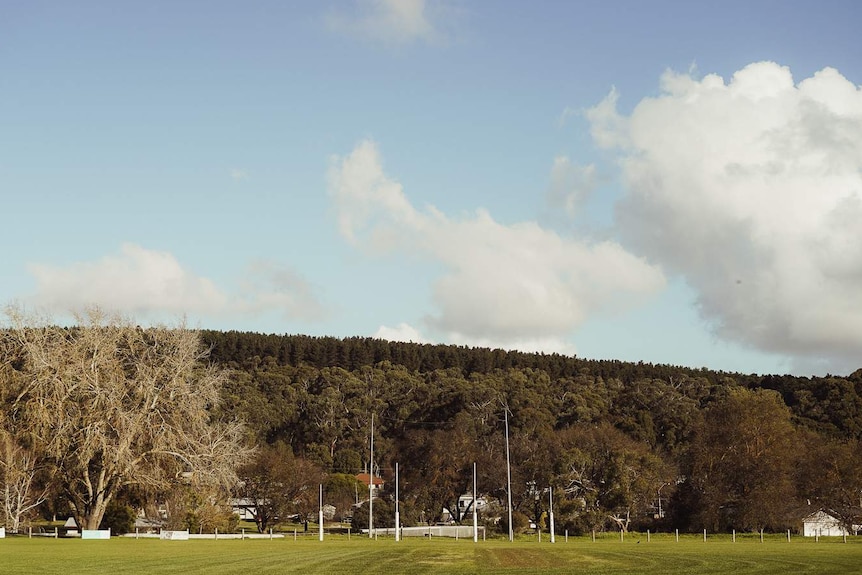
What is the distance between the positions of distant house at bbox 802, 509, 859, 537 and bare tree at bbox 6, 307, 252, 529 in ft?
156

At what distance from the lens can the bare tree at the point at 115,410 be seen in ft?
198

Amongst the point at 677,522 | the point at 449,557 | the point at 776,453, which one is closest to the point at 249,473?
the point at 677,522

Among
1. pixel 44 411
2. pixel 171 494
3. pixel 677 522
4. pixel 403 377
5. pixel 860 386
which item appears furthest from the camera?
pixel 403 377

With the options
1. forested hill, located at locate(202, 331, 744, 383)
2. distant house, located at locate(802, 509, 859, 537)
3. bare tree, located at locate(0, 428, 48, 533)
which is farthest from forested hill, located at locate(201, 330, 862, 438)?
bare tree, located at locate(0, 428, 48, 533)

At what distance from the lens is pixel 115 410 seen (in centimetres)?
6103

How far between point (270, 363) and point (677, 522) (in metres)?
71.5

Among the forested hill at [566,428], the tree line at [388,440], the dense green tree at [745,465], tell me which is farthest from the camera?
the forested hill at [566,428]

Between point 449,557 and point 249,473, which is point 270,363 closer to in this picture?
point 249,473

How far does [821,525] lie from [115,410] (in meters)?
58.7

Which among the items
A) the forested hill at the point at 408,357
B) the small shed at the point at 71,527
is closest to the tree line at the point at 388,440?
the small shed at the point at 71,527

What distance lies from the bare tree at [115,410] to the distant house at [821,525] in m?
47.4

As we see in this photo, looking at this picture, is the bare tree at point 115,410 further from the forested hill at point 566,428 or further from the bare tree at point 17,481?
the forested hill at point 566,428

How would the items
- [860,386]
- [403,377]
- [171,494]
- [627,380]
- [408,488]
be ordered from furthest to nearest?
1. [627,380]
2. [403,377]
3. [860,386]
4. [408,488]
5. [171,494]

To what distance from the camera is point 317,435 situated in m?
121
